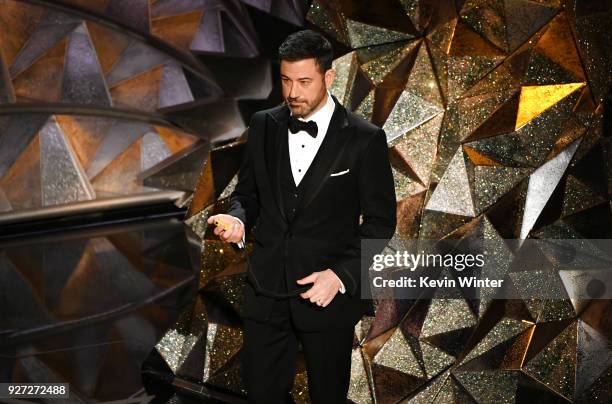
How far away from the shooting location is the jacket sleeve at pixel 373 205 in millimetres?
2393

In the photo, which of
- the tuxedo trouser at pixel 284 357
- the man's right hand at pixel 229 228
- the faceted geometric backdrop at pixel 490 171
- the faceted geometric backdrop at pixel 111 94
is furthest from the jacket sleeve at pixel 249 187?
the faceted geometric backdrop at pixel 111 94

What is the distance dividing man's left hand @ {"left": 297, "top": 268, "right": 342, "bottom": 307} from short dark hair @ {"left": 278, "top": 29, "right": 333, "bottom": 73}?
22.4 inches

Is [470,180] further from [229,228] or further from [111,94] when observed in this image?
[111,94]

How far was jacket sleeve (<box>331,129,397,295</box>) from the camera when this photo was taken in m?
2.39

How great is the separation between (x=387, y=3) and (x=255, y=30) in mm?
3454

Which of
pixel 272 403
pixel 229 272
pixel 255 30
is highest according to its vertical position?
pixel 255 30

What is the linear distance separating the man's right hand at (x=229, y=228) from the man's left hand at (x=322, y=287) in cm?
22

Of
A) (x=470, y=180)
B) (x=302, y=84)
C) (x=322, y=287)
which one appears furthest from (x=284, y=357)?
(x=470, y=180)

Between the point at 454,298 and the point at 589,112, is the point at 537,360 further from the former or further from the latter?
the point at 589,112

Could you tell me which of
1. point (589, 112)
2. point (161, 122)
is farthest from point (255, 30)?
point (589, 112)

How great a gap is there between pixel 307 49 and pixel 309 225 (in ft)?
1.64

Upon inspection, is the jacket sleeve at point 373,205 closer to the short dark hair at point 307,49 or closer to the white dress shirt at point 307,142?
the white dress shirt at point 307,142

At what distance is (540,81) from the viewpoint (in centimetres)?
346

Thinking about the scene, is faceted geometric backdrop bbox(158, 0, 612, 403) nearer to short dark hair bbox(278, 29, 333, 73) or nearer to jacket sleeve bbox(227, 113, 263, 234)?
jacket sleeve bbox(227, 113, 263, 234)
